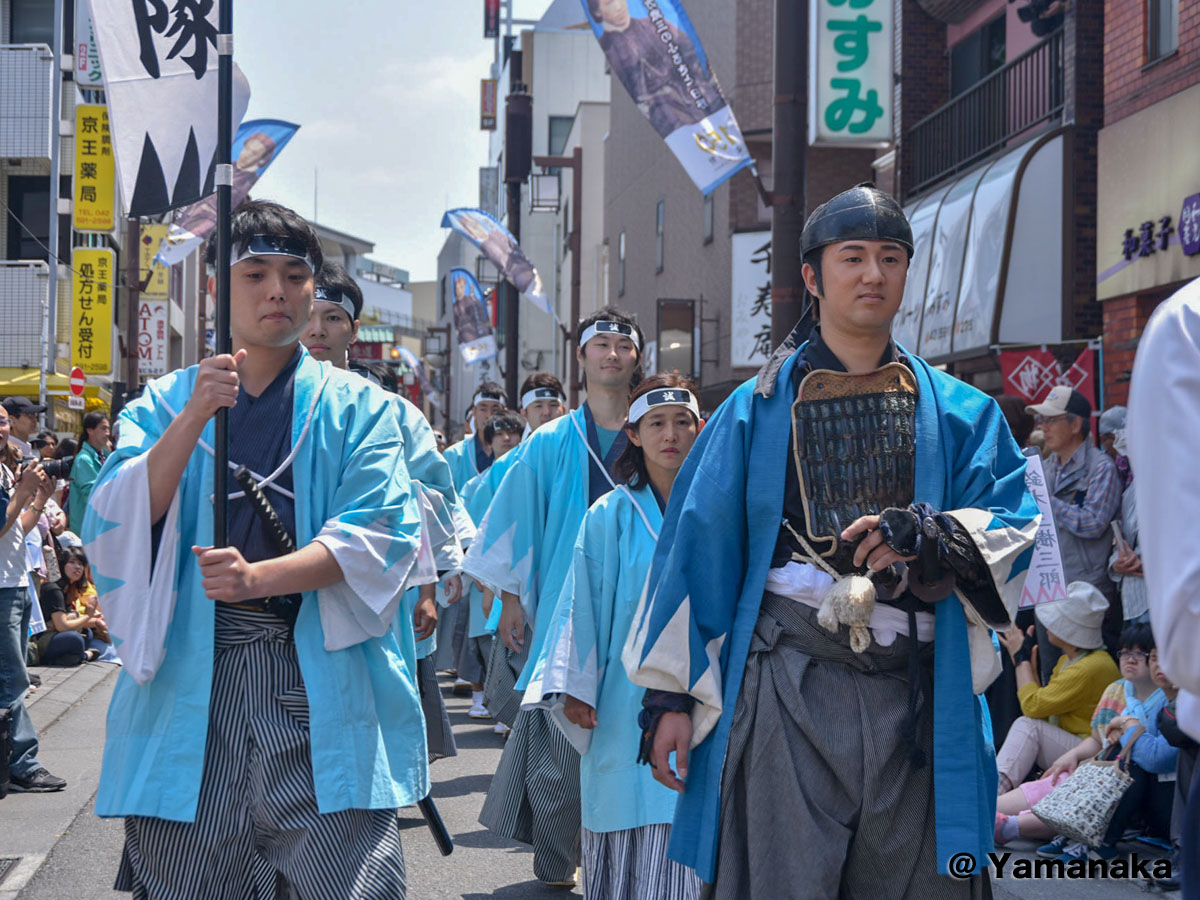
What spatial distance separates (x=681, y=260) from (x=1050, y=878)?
25.7 metres

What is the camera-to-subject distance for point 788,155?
828 centimetres

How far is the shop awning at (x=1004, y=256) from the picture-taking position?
1322 cm

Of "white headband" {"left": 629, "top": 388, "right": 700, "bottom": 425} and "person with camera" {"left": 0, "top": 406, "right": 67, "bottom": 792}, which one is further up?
"white headband" {"left": 629, "top": 388, "right": 700, "bottom": 425}

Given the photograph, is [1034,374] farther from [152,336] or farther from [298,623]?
[152,336]

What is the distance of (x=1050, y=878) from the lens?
5.93 meters

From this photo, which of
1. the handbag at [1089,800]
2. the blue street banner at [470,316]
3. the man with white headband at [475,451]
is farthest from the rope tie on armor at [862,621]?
the blue street banner at [470,316]

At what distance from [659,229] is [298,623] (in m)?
30.3

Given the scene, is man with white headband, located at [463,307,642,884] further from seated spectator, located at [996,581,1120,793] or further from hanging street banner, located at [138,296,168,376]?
hanging street banner, located at [138,296,168,376]

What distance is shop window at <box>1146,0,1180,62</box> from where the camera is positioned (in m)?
11.3

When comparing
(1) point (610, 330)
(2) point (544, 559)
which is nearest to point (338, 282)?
(1) point (610, 330)

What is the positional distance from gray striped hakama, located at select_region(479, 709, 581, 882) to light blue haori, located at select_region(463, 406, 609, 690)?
1.51ft

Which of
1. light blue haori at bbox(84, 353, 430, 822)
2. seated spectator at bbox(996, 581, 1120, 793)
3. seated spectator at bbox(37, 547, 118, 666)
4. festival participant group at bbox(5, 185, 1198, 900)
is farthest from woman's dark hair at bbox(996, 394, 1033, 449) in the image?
seated spectator at bbox(37, 547, 118, 666)

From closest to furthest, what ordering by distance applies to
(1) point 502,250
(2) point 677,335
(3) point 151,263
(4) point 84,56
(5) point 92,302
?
(1) point 502,250
(4) point 84,56
(5) point 92,302
(3) point 151,263
(2) point 677,335

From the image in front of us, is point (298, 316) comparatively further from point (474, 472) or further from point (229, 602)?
point (474, 472)
